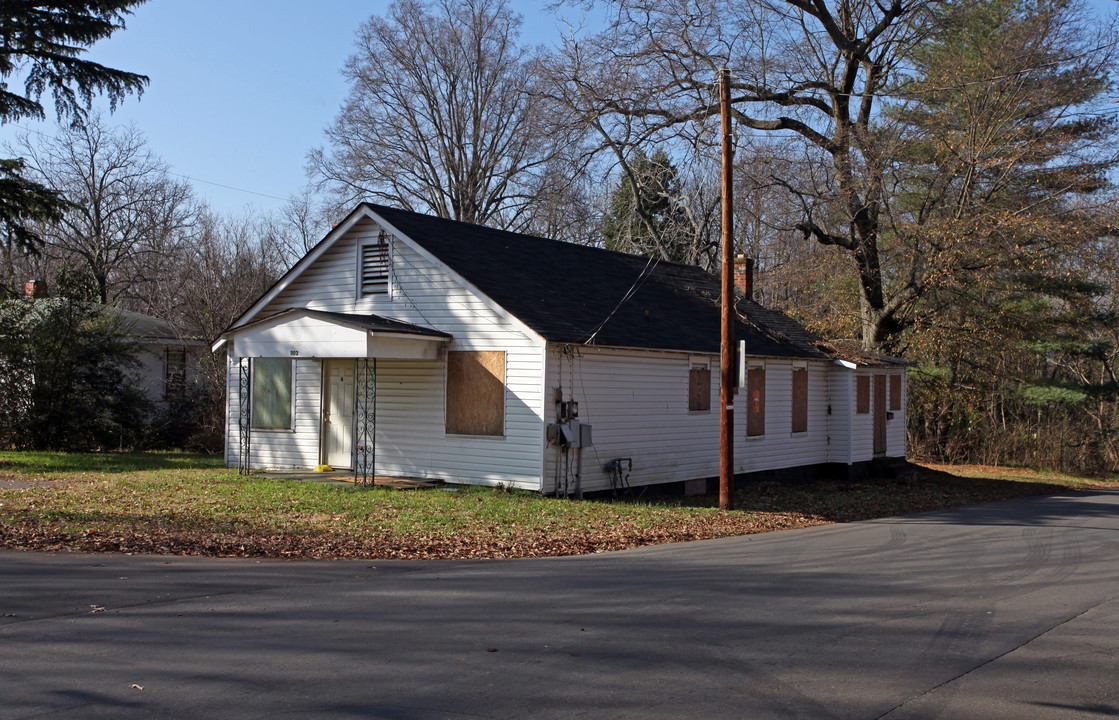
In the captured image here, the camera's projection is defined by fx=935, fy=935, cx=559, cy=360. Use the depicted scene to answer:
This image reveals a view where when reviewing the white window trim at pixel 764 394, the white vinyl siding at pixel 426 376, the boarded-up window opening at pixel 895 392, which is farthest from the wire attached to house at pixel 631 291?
the boarded-up window opening at pixel 895 392

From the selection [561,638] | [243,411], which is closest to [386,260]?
[243,411]

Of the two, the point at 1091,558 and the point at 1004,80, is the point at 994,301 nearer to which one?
the point at 1004,80

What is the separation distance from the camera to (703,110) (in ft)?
84.5

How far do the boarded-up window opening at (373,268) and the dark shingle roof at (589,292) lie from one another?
29.8 inches

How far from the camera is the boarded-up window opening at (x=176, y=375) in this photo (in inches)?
1122

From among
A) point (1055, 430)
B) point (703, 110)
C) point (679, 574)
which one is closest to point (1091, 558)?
point (679, 574)

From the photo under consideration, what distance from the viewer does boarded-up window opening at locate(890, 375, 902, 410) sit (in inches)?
1033

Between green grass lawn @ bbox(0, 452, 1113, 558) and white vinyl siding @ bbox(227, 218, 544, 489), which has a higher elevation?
white vinyl siding @ bbox(227, 218, 544, 489)

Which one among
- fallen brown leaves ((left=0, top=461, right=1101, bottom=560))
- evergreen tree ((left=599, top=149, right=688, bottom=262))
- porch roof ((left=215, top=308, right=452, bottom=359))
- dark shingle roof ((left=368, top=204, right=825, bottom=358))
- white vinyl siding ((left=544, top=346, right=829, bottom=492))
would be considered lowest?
fallen brown leaves ((left=0, top=461, right=1101, bottom=560))

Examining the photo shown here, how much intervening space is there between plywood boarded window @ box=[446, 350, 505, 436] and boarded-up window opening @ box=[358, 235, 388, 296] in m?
2.36

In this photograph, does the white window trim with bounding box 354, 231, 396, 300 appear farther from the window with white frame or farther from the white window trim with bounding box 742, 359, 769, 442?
the white window trim with bounding box 742, 359, 769, 442

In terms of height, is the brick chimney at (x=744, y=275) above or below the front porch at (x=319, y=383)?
above

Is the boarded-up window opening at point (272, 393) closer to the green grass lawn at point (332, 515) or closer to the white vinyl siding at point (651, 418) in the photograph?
the green grass lawn at point (332, 515)

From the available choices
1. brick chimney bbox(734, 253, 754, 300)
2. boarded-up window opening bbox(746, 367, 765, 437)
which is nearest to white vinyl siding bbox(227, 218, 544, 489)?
boarded-up window opening bbox(746, 367, 765, 437)
